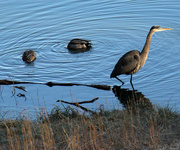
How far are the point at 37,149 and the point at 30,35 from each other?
9.84 m

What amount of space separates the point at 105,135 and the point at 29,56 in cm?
682

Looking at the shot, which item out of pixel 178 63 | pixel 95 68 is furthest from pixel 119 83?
pixel 178 63

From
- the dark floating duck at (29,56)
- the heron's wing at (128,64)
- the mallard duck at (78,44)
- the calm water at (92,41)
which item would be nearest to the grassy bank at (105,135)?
the calm water at (92,41)

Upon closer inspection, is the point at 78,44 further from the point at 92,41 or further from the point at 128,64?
the point at 128,64

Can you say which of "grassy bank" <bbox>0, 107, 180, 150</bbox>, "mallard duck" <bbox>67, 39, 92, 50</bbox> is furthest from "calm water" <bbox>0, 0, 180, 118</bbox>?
"grassy bank" <bbox>0, 107, 180, 150</bbox>

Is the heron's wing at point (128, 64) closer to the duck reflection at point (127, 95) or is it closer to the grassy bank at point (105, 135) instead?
the duck reflection at point (127, 95)

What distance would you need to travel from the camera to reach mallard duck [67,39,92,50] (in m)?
14.3

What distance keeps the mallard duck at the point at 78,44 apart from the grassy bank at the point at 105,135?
648cm

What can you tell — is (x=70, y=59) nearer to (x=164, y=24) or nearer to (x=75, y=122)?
(x=164, y=24)

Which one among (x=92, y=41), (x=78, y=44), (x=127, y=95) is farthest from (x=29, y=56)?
(x=127, y=95)

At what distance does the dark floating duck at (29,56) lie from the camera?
13.4m

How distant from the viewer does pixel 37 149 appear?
6871 mm

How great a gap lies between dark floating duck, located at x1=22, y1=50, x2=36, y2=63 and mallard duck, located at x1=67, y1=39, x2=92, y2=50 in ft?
4.99

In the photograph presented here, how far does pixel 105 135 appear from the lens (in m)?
7.26
